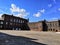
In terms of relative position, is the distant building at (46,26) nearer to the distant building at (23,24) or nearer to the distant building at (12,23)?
the distant building at (23,24)

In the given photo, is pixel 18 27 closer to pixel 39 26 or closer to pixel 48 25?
pixel 39 26

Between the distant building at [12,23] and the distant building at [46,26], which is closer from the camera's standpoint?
the distant building at [12,23]

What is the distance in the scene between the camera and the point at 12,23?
7281 cm

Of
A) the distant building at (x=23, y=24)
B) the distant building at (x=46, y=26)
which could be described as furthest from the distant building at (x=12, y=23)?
the distant building at (x=46, y=26)

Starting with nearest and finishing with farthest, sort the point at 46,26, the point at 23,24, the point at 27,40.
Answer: the point at 27,40 → the point at 46,26 → the point at 23,24

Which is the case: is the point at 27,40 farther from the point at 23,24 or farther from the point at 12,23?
the point at 23,24

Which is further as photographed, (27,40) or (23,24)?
(23,24)

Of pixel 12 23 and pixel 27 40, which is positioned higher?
pixel 12 23

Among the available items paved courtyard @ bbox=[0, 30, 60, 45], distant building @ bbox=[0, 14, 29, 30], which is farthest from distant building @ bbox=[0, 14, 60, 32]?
paved courtyard @ bbox=[0, 30, 60, 45]

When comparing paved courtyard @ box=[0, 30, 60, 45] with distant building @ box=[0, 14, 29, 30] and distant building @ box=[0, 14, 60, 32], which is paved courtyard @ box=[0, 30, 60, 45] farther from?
distant building @ box=[0, 14, 29, 30]

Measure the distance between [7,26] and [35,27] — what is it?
16505 millimetres

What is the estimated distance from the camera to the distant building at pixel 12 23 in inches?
2702

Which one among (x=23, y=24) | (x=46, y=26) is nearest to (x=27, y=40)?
(x=46, y=26)

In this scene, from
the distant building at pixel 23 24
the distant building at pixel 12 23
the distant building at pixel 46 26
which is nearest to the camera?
the distant building at pixel 12 23
